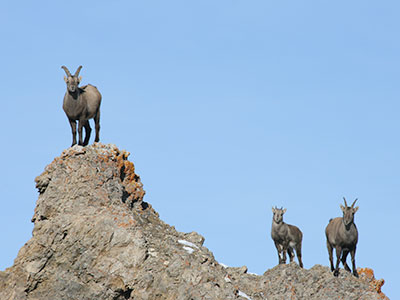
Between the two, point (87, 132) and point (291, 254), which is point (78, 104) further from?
point (291, 254)

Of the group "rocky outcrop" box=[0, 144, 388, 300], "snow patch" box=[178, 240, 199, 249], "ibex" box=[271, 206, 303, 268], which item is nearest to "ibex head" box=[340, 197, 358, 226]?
"ibex" box=[271, 206, 303, 268]

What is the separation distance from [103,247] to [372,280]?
34.6 feet

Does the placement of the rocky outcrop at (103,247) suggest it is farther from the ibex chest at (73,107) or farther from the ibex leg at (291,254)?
the ibex leg at (291,254)

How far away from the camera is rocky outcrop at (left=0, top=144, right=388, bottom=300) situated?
22.4 metres

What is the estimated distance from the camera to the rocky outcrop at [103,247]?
73.4 ft

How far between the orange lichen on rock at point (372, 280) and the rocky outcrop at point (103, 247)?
256 inches

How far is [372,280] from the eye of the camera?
27.9 metres

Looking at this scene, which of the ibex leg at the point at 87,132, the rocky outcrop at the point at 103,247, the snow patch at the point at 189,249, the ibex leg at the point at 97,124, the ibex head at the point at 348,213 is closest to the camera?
the rocky outcrop at the point at 103,247

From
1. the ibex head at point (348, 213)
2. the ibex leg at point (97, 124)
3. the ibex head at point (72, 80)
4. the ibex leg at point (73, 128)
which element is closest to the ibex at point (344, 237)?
the ibex head at point (348, 213)

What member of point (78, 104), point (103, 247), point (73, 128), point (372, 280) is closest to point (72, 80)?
point (78, 104)

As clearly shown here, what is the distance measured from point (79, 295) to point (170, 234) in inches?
154

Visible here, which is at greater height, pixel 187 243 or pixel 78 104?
pixel 78 104

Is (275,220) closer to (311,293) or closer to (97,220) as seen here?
(311,293)

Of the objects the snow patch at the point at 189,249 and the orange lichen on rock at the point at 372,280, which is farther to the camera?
the orange lichen on rock at the point at 372,280
